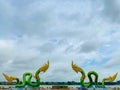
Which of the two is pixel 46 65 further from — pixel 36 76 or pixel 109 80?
pixel 109 80

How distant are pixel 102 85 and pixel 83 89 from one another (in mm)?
2426

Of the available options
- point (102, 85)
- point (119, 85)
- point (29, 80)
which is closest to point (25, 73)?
point (29, 80)

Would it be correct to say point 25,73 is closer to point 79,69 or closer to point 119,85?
point 79,69

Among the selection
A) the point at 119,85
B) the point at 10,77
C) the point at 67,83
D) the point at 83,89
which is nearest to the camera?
the point at 83,89

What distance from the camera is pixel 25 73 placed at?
104 ft

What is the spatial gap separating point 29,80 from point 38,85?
1.23 metres

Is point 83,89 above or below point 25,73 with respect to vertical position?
below

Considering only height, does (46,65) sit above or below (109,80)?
above

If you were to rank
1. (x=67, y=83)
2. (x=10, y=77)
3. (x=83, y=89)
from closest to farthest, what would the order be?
(x=83, y=89) < (x=10, y=77) < (x=67, y=83)

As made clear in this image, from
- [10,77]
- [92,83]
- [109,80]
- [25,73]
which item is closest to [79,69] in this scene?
[92,83]

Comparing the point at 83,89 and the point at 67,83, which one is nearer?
the point at 83,89

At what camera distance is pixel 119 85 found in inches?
1405

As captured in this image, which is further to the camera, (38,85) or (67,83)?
(67,83)

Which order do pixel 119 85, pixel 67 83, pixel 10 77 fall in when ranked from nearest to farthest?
1. pixel 10 77
2. pixel 119 85
3. pixel 67 83
